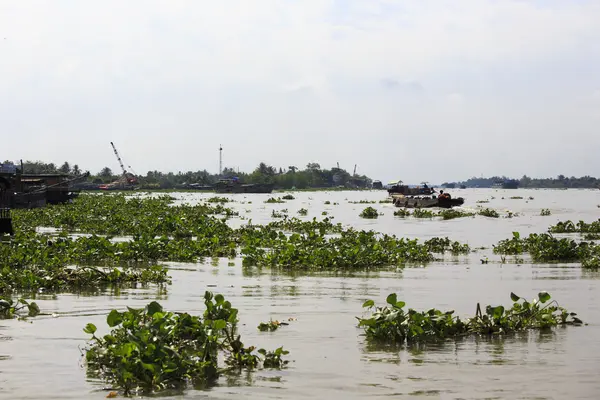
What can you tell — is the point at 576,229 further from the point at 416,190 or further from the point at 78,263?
the point at 416,190

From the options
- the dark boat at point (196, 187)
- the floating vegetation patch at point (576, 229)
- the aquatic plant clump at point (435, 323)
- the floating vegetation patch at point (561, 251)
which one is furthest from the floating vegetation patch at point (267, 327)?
the dark boat at point (196, 187)

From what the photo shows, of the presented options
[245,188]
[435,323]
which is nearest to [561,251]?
[435,323]

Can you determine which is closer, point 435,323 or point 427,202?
point 435,323

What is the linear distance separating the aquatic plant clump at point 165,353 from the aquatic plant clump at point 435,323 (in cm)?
164

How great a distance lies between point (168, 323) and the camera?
809 cm

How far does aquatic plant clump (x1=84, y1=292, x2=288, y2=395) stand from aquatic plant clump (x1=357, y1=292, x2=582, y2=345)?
1.64 metres

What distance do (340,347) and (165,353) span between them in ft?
8.56

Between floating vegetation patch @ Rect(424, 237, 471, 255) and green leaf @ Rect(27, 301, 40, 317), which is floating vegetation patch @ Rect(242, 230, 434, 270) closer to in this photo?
floating vegetation patch @ Rect(424, 237, 471, 255)

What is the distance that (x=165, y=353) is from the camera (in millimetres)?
7164

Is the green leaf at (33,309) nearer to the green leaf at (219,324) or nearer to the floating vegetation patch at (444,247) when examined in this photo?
the green leaf at (219,324)

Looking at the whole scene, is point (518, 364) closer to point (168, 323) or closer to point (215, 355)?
point (215, 355)

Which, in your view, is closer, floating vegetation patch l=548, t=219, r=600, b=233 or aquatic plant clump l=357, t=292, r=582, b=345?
aquatic plant clump l=357, t=292, r=582, b=345

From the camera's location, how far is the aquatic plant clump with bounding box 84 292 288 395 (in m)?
7.05

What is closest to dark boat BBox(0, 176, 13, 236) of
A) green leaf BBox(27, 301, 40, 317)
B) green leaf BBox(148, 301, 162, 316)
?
green leaf BBox(27, 301, 40, 317)
